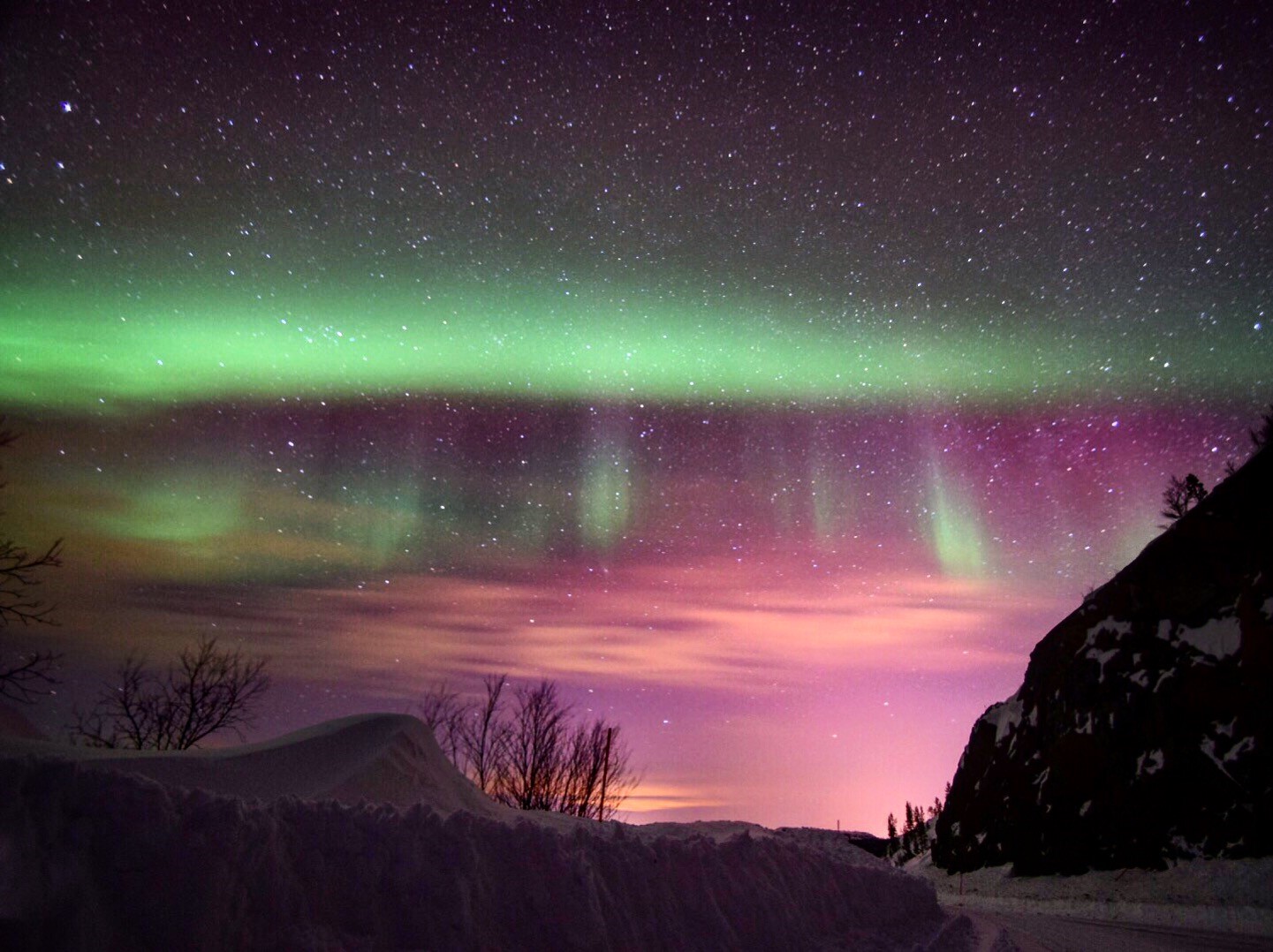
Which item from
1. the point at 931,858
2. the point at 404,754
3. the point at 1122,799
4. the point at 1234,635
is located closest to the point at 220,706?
the point at 404,754

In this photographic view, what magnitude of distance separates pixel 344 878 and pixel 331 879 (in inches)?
4.3

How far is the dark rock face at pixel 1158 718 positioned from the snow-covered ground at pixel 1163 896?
614 millimetres

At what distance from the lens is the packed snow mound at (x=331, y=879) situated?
Result: 231 inches

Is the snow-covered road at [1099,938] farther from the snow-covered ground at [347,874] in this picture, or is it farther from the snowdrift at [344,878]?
the snowdrift at [344,878]

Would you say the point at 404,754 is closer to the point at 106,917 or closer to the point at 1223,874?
the point at 106,917

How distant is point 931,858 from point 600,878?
4191 cm

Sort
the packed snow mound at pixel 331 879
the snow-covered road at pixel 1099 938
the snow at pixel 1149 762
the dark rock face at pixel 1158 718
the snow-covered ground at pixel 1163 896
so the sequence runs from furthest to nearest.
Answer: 1. the snow at pixel 1149 762
2. the dark rock face at pixel 1158 718
3. the snow-covered ground at pixel 1163 896
4. the snow-covered road at pixel 1099 938
5. the packed snow mound at pixel 331 879

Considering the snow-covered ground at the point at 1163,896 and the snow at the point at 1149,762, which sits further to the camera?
the snow at the point at 1149,762

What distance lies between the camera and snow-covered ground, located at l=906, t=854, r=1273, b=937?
1884cm

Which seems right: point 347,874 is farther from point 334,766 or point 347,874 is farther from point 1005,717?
point 1005,717

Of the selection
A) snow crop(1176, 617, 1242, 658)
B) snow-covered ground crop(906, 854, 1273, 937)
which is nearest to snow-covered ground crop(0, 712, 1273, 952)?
snow-covered ground crop(906, 854, 1273, 937)

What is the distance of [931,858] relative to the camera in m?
42.7

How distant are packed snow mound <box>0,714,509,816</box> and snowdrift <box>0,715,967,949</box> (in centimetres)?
25

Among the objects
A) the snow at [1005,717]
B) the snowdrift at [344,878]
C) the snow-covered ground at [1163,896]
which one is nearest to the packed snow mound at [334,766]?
the snowdrift at [344,878]
